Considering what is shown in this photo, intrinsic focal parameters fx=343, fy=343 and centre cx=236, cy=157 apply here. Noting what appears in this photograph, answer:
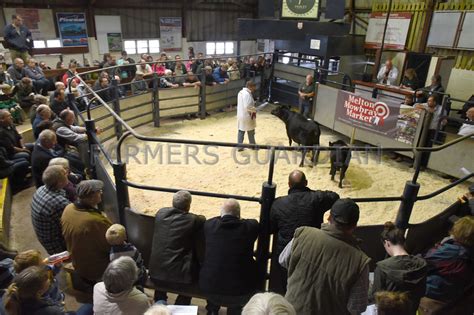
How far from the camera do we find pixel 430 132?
21.3 ft

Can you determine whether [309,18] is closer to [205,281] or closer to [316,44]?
[316,44]

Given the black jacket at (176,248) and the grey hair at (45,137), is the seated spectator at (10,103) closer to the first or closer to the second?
the grey hair at (45,137)

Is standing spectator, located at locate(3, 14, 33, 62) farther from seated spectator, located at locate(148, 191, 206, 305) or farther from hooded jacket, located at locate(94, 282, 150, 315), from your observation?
hooded jacket, located at locate(94, 282, 150, 315)

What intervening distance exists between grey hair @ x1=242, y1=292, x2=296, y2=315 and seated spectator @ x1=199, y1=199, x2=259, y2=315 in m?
0.98

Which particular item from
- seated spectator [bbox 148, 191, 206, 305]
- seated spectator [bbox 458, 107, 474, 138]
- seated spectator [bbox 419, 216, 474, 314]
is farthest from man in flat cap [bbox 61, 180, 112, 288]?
seated spectator [bbox 458, 107, 474, 138]

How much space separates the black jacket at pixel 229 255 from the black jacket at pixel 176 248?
0.46 feet

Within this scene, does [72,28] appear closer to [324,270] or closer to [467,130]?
[467,130]

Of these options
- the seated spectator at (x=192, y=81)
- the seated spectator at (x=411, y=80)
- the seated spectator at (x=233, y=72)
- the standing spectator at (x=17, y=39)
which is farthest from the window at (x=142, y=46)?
the seated spectator at (x=411, y=80)

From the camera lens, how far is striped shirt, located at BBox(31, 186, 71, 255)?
9.76 feet

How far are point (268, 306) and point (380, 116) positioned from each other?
6.28 meters

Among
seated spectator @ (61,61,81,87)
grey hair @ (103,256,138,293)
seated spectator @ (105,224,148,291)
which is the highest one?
seated spectator @ (61,61,81,87)

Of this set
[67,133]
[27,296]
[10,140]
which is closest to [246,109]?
[67,133]

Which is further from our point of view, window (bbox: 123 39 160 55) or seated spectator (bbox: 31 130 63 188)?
window (bbox: 123 39 160 55)

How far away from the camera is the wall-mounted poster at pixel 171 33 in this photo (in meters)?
15.6
